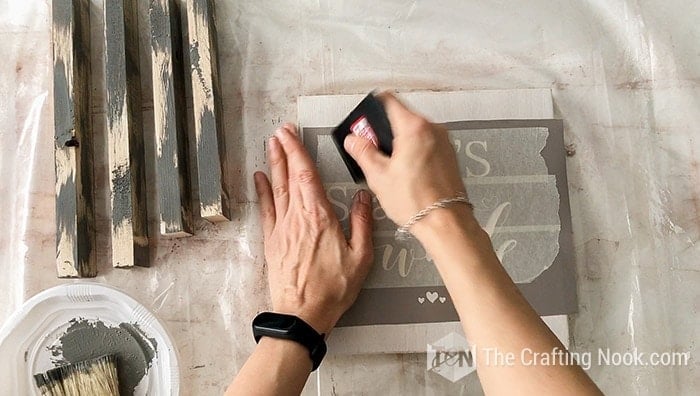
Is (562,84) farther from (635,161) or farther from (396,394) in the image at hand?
(396,394)

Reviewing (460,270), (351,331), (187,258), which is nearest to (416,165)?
(460,270)

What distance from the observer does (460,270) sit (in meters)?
0.81

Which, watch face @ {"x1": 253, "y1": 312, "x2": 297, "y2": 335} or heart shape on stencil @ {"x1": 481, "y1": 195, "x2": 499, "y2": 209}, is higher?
heart shape on stencil @ {"x1": 481, "y1": 195, "x2": 499, "y2": 209}

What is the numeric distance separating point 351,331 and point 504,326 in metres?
0.39

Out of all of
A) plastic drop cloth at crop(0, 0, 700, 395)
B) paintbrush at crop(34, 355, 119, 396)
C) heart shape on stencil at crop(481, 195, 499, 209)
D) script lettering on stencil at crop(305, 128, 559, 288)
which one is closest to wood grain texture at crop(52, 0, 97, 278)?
plastic drop cloth at crop(0, 0, 700, 395)

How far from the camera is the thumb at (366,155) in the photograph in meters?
0.96

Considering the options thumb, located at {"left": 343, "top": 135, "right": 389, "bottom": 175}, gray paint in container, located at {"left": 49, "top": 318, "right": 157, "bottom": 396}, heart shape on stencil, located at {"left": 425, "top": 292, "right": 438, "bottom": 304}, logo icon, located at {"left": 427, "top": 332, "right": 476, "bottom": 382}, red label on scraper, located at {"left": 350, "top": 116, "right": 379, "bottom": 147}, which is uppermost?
red label on scraper, located at {"left": 350, "top": 116, "right": 379, "bottom": 147}

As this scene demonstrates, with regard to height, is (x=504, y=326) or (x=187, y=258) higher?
(x=187, y=258)

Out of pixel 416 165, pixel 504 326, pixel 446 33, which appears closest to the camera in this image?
pixel 504 326

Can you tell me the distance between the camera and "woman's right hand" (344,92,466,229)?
90cm

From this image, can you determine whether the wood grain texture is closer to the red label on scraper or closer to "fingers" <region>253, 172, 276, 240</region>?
"fingers" <region>253, 172, 276, 240</region>

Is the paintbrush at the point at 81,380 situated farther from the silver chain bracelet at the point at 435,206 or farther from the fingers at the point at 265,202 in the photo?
the silver chain bracelet at the point at 435,206

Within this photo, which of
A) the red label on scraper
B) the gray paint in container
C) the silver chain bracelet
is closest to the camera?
the silver chain bracelet

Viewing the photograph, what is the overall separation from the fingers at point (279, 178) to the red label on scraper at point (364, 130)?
0.51 feet
